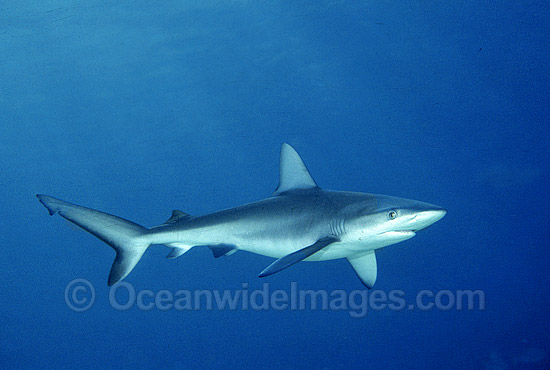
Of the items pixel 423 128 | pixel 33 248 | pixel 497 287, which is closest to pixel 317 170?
pixel 423 128

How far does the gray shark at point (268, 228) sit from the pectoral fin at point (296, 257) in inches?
0.4

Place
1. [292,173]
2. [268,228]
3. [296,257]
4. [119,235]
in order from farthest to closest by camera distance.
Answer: [292,173] < [268,228] < [119,235] < [296,257]

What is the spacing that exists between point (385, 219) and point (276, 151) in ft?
89.1

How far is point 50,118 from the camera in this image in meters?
24.2

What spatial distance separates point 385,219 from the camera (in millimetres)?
3803

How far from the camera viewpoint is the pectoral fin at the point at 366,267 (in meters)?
4.97

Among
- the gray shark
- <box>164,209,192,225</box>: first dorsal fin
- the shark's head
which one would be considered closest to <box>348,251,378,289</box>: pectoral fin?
the gray shark

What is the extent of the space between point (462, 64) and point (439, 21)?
11.5 feet

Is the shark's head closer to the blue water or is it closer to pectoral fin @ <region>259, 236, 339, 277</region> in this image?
pectoral fin @ <region>259, 236, 339, 277</region>

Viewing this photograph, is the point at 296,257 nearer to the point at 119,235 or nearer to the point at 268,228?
the point at 268,228

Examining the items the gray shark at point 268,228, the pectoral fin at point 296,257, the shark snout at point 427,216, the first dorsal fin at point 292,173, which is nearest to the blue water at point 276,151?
the first dorsal fin at point 292,173

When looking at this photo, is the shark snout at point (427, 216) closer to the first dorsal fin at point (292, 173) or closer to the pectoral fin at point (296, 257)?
the pectoral fin at point (296, 257)

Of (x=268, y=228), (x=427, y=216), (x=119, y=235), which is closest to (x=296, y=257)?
(x=268, y=228)

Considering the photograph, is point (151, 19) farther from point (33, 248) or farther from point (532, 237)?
point (33, 248)
